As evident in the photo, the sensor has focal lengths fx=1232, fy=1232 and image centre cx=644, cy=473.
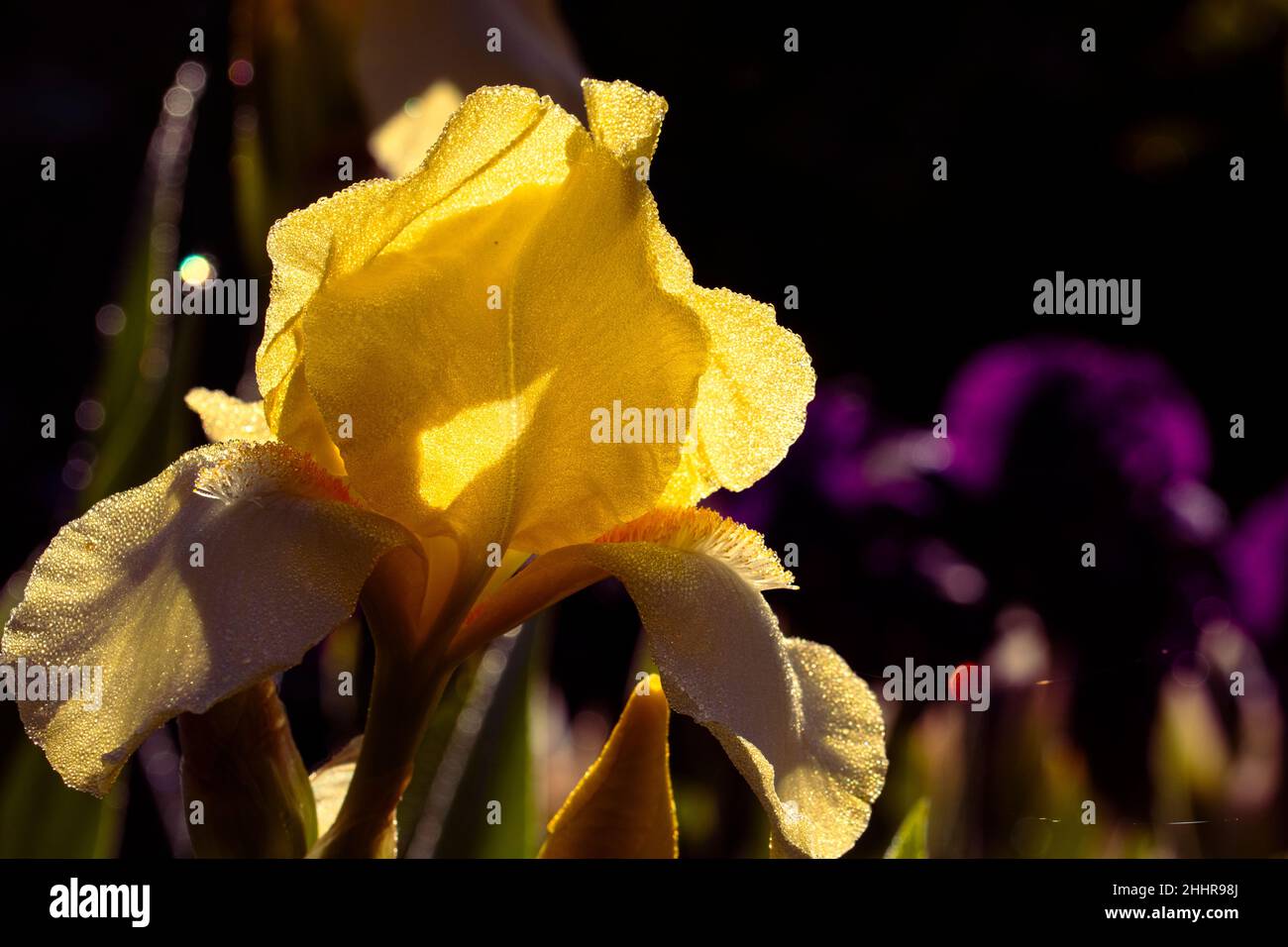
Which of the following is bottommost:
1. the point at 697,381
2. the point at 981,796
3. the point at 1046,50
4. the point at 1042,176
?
the point at 981,796

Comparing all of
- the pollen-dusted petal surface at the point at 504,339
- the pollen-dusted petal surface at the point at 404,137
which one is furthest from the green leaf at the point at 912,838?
the pollen-dusted petal surface at the point at 404,137

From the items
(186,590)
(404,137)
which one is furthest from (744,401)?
(404,137)

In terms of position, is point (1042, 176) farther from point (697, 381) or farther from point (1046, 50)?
point (697, 381)

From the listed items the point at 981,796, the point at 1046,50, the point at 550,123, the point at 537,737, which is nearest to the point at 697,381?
the point at 550,123

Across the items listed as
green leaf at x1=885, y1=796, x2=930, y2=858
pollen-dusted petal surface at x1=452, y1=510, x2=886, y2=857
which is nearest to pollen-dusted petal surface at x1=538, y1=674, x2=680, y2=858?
pollen-dusted petal surface at x1=452, y1=510, x2=886, y2=857

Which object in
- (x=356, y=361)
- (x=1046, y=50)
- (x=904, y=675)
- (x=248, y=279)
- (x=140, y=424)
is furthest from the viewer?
(x=1046, y=50)

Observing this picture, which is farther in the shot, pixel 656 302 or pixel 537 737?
pixel 537 737

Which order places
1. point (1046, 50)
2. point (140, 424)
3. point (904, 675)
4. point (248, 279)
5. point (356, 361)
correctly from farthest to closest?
point (1046, 50), point (904, 675), point (248, 279), point (140, 424), point (356, 361)
